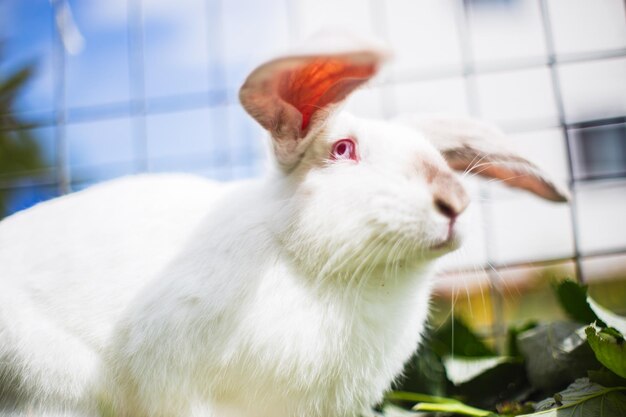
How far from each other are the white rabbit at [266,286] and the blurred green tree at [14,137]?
1.72 m

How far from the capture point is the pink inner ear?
Answer: 3.64ft

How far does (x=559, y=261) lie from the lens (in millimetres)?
2428

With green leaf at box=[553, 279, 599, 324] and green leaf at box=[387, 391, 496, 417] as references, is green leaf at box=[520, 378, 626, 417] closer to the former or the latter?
green leaf at box=[387, 391, 496, 417]

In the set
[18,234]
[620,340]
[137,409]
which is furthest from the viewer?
[18,234]

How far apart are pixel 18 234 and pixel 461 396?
1402mm

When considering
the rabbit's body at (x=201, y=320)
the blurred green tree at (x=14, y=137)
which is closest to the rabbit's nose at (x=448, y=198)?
the rabbit's body at (x=201, y=320)

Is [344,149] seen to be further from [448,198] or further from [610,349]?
[610,349]

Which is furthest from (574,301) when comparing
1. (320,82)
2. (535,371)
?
(320,82)

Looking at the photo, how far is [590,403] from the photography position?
127cm

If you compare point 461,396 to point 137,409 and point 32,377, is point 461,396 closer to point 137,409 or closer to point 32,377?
point 137,409

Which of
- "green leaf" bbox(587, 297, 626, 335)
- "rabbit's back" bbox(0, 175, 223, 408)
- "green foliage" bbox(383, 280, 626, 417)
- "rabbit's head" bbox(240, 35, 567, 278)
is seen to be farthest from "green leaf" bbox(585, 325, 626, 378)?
"rabbit's back" bbox(0, 175, 223, 408)

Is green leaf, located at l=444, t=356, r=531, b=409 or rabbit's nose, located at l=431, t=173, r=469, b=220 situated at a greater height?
→ rabbit's nose, located at l=431, t=173, r=469, b=220

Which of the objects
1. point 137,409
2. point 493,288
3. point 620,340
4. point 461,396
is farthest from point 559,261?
point 137,409

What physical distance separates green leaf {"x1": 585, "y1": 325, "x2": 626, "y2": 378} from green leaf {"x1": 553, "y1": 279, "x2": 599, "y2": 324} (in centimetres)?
31
